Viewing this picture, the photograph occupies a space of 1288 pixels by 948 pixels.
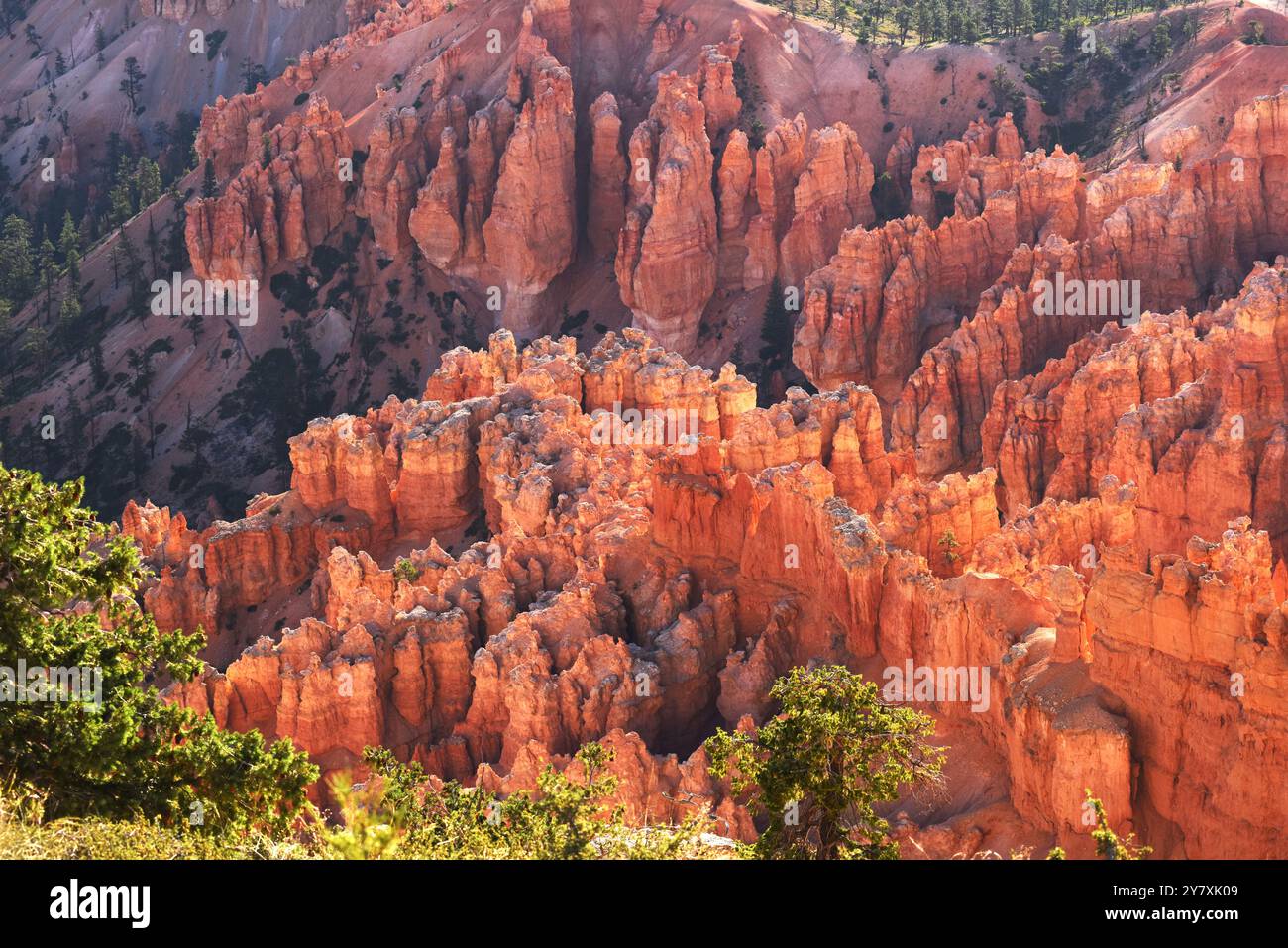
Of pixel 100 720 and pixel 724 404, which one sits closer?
pixel 100 720

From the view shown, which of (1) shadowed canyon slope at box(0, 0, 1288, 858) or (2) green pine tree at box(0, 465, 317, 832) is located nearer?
(2) green pine tree at box(0, 465, 317, 832)

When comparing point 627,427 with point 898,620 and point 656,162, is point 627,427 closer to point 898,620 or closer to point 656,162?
point 898,620

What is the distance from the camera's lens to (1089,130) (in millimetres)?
86188

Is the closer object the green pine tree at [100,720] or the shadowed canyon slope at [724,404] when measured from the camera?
the green pine tree at [100,720]

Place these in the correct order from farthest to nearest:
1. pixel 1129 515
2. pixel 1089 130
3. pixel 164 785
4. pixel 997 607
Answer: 1. pixel 1089 130
2. pixel 1129 515
3. pixel 997 607
4. pixel 164 785

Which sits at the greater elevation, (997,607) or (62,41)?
(62,41)

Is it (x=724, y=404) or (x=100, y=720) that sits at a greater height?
(x=724, y=404)

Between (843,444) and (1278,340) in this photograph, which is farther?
(1278,340)

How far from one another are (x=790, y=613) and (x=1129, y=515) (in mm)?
10074

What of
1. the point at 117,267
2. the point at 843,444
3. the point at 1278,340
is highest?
the point at 117,267
